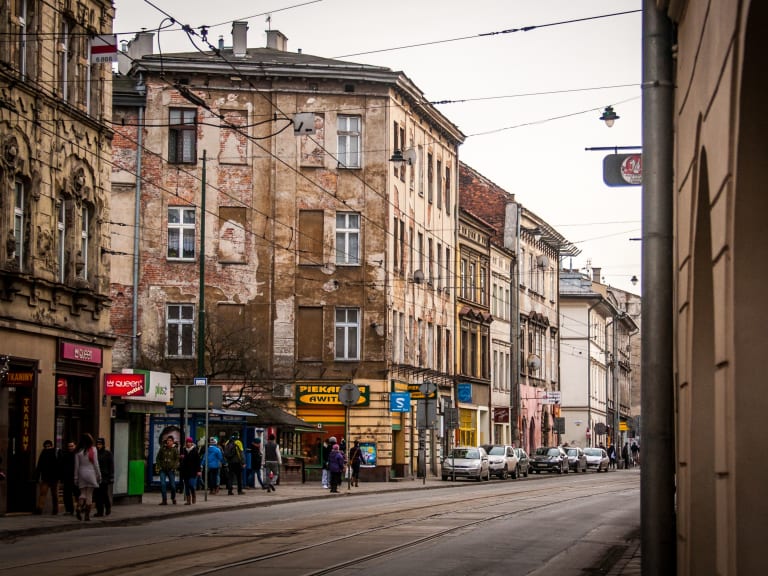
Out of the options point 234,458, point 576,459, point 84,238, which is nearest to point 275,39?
A: point 234,458

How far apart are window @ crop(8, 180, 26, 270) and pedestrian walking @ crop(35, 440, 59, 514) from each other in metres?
3.84

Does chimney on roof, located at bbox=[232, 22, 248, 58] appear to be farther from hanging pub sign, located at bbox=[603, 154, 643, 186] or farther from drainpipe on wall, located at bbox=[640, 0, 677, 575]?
drainpipe on wall, located at bbox=[640, 0, 677, 575]

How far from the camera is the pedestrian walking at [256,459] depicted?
43062mm

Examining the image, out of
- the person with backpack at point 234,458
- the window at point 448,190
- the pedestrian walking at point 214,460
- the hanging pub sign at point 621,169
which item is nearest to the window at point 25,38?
the pedestrian walking at point 214,460

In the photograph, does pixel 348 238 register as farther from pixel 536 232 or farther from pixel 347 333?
pixel 536 232

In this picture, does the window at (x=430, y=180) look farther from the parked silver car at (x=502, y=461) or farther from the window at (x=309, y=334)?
the parked silver car at (x=502, y=461)

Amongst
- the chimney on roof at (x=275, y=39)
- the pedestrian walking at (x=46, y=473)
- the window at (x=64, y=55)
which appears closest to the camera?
the pedestrian walking at (x=46, y=473)

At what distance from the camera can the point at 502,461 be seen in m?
61.0

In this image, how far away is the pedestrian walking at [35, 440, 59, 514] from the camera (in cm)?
2870

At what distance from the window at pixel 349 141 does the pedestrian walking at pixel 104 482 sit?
1078 inches

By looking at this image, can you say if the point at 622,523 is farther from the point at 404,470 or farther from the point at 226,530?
the point at 404,470

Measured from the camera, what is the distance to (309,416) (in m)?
54.8

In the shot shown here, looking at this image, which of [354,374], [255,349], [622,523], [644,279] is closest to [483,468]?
[354,374]

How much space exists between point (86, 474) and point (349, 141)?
3090cm
